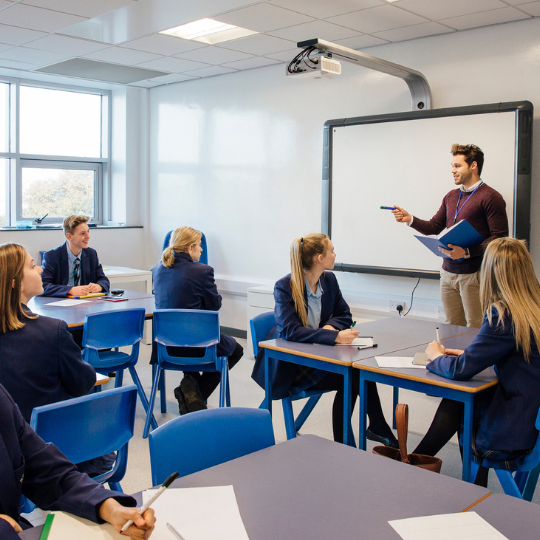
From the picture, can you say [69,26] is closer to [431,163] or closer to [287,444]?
[431,163]

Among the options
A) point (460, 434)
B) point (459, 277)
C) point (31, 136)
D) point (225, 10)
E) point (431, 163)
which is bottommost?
point (460, 434)

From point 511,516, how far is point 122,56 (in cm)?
558

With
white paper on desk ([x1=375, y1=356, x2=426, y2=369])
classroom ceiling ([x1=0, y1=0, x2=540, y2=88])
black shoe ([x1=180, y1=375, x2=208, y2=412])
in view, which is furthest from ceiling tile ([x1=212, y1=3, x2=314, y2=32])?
white paper on desk ([x1=375, y1=356, x2=426, y2=369])

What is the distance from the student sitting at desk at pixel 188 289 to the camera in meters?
3.88

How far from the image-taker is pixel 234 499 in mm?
1427

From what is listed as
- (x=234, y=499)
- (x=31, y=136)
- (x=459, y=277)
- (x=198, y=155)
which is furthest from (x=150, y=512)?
(x=31, y=136)

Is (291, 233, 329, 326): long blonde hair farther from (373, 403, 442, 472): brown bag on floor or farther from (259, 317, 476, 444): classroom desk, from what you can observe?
(373, 403, 442, 472): brown bag on floor

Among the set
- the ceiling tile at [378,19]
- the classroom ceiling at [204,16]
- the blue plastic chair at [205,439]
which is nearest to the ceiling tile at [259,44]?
the classroom ceiling at [204,16]

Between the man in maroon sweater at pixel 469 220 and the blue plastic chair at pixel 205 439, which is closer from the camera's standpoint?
the blue plastic chair at pixel 205 439

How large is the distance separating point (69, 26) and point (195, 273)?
94.3 inches

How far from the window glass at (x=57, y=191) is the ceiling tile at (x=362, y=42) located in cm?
394

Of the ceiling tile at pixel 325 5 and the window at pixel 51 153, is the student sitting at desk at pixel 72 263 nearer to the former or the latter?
the ceiling tile at pixel 325 5

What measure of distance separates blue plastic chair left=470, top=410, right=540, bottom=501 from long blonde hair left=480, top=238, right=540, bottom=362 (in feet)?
1.08

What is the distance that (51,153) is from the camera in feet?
23.9
